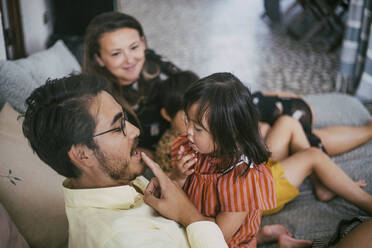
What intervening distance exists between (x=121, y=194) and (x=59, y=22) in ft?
9.37

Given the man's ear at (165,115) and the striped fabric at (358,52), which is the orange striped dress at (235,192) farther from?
the striped fabric at (358,52)

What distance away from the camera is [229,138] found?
116 centimetres

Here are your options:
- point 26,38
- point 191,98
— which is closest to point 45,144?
point 191,98

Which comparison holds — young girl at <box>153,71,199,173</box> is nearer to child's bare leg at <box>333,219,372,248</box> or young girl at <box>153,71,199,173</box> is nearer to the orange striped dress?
the orange striped dress

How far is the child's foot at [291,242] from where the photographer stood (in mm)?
1344

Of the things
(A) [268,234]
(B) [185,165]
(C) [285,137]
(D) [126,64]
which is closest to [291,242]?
(A) [268,234]

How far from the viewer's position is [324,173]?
1598 mm

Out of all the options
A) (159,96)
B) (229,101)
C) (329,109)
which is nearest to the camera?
(229,101)

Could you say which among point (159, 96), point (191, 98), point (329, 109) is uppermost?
point (191, 98)

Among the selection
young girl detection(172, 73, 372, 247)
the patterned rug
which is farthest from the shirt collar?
the patterned rug

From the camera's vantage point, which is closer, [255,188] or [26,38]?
[255,188]

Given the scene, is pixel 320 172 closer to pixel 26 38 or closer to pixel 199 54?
pixel 26 38

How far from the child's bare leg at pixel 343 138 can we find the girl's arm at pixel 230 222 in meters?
0.95

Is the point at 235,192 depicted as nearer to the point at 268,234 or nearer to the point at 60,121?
the point at 268,234
